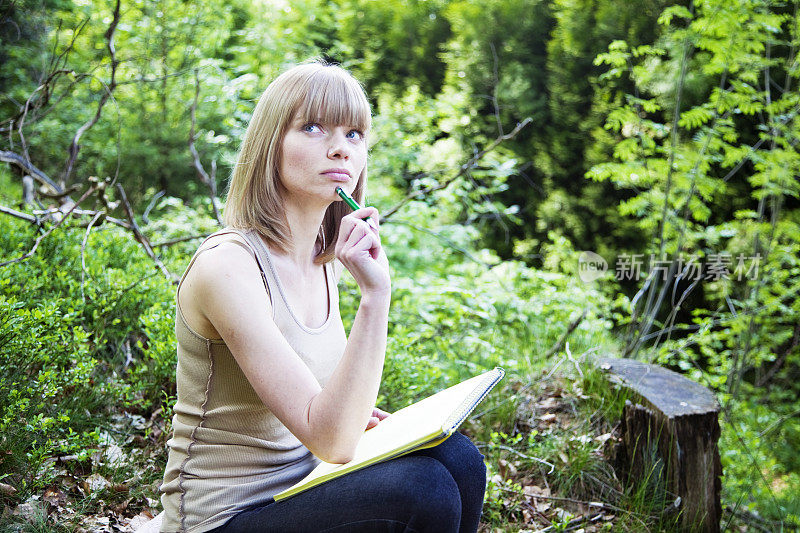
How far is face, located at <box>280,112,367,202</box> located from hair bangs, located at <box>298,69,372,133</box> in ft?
0.05

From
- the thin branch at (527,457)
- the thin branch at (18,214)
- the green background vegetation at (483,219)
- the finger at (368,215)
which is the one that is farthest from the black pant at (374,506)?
the thin branch at (18,214)

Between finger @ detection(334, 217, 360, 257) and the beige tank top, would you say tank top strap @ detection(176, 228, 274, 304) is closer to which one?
the beige tank top

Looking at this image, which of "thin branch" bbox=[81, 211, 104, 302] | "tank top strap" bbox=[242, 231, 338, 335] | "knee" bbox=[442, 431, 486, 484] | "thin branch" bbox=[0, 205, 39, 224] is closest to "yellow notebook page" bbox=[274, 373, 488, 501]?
"knee" bbox=[442, 431, 486, 484]

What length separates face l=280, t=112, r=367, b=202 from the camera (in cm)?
136

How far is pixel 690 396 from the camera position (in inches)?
96.3

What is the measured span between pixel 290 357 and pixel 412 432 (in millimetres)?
262

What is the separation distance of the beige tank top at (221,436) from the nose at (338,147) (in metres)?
0.25

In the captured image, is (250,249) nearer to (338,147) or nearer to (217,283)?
(217,283)

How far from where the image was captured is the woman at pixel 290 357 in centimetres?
115

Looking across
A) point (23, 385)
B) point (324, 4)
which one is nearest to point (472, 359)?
point (23, 385)

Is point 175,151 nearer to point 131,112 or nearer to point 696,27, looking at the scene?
point 131,112

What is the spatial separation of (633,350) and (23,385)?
288 cm

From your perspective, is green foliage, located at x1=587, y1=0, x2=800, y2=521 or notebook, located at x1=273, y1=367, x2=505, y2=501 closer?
notebook, located at x1=273, y1=367, x2=505, y2=501

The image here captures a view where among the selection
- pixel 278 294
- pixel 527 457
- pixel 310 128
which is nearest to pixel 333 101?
pixel 310 128
